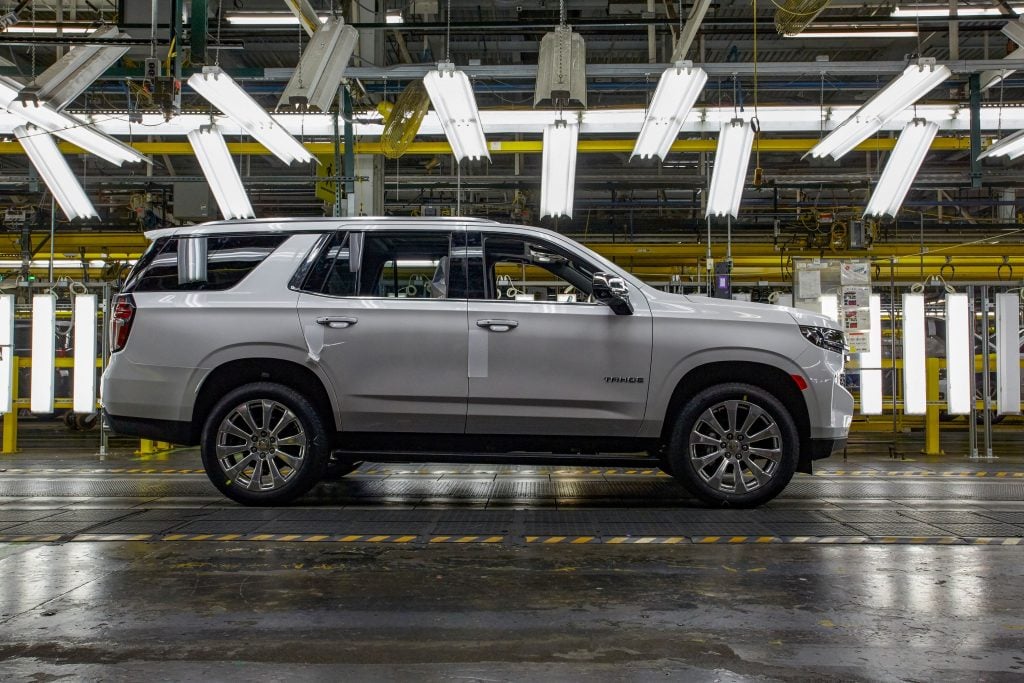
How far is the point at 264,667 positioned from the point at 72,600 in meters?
1.22

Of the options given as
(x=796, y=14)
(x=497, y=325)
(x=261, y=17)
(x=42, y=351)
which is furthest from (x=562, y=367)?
(x=42, y=351)

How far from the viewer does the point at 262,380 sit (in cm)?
571

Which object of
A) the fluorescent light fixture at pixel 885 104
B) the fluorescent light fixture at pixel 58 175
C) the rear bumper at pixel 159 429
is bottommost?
the rear bumper at pixel 159 429

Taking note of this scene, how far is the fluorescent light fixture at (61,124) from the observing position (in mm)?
7855

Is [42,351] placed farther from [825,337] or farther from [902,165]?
[902,165]

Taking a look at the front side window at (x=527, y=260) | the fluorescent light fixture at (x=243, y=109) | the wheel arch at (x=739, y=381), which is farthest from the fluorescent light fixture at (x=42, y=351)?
the wheel arch at (x=739, y=381)

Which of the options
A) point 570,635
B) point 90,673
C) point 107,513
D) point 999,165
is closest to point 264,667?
point 90,673

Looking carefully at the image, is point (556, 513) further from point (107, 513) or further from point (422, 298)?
point (107, 513)

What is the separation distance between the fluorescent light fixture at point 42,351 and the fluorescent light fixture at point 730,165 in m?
7.49

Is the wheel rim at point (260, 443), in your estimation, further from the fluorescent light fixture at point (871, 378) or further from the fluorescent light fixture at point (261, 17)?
the fluorescent light fixture at point (871, 378)

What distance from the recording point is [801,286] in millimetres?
9797

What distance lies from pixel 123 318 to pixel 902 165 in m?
7.73

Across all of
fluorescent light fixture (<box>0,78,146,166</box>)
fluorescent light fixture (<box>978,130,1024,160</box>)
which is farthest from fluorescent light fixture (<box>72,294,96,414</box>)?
fluorescent light fixture (<box>978,130,1024,160</box>)

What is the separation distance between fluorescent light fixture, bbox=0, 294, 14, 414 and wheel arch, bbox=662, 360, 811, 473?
8.04 metres
